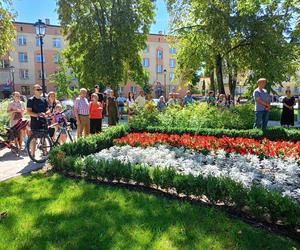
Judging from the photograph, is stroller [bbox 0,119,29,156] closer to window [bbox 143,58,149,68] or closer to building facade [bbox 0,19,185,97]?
building facade [bbox 0,19,185,97]

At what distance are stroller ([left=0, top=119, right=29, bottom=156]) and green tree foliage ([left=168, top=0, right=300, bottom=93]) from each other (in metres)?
13.8

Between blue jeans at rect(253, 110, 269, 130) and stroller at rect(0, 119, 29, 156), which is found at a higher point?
blue jeans at rect(253, 110, 269, 130)

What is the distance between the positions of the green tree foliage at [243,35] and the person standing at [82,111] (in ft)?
39.2

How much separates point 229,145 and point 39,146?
490cm

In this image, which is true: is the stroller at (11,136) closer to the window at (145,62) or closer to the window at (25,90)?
the window at (25,90)

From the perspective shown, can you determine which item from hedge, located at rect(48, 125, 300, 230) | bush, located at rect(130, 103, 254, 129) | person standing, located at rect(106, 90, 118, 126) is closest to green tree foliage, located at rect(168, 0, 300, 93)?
bush, located at rect(130, 103, 254, 129)

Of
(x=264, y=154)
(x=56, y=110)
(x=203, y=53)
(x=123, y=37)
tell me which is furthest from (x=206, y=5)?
(x=264, y=154)

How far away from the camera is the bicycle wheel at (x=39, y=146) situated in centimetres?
778

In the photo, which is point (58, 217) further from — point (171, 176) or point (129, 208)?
point (171, 176)

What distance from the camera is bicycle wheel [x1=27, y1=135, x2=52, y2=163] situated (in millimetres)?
7785

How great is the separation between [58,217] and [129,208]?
100 centimetres

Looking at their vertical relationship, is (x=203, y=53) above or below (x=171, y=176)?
above

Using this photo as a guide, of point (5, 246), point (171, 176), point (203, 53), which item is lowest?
point (5, 246)

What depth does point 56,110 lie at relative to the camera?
9391 mm
